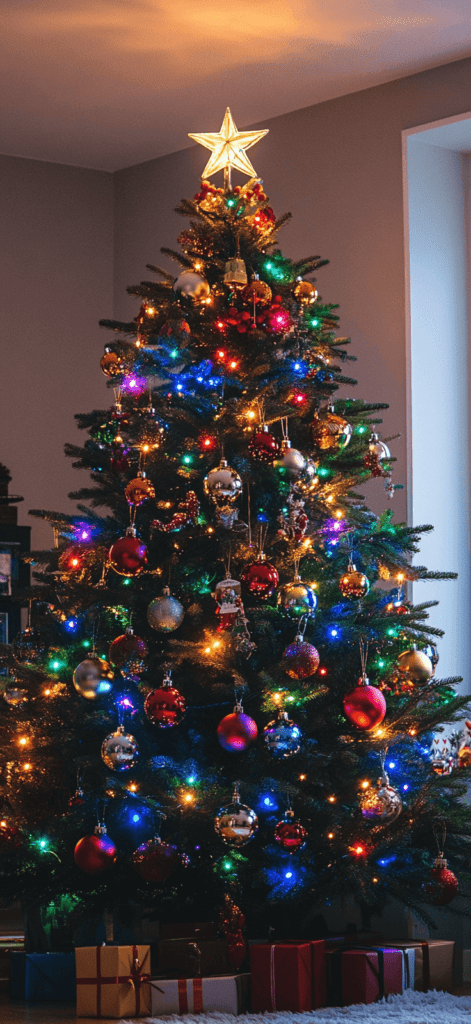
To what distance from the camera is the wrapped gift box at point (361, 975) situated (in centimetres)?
253

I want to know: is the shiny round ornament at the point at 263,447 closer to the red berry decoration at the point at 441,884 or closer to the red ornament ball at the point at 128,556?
the red ornament ball at the point at 128,556

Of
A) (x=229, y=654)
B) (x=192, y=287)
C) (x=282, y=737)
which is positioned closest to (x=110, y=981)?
(x=282, y=737)

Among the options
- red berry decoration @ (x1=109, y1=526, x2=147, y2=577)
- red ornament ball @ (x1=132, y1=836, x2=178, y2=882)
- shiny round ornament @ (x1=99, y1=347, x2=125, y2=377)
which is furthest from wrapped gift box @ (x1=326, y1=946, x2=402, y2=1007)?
shiny round ornament @ (x1=99, y1=347, x2=125, y2=377)

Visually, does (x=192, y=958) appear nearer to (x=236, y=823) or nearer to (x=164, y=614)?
(x=236, y=823)

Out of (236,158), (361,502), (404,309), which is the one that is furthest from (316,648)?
(404,309)

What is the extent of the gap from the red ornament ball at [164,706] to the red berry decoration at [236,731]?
9cm

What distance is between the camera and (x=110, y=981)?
2455 millimetres

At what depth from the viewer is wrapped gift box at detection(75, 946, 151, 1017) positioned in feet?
8.03

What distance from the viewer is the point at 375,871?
2639 millimetres

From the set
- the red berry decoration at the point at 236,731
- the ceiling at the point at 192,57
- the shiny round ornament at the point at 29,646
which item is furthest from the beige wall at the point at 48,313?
the red berry decoration at the point at 236,731

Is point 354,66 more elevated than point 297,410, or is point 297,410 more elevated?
point 354,66

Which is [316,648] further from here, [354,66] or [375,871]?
[354,66]

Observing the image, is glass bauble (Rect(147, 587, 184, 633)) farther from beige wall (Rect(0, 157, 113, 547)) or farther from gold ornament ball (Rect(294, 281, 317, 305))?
beige wall (Rect(0, 157, 113, 547))

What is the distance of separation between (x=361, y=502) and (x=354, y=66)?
5.20 ft
